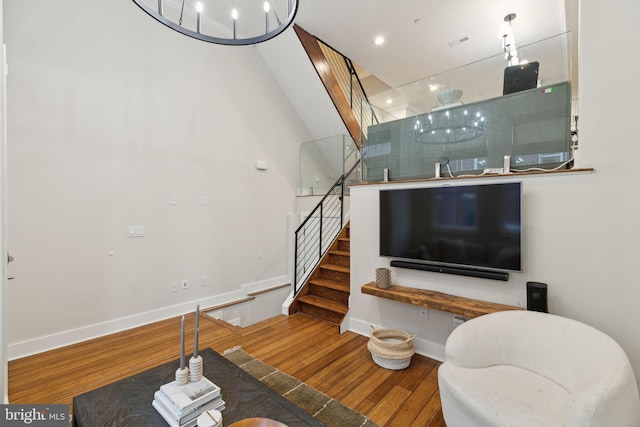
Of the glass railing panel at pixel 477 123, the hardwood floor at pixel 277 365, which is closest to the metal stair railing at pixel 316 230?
the glass railing panel at pixel 477 123

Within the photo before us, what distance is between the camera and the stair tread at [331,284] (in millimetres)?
3631

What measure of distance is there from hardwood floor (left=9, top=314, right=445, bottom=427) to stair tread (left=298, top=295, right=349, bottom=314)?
0.70ft

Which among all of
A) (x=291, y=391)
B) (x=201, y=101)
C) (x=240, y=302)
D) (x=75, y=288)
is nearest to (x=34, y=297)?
(x=75, y=288)

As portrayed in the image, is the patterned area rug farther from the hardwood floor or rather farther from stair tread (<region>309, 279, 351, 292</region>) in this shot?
stair tread (<region>309, 279, 351, 292</region>)

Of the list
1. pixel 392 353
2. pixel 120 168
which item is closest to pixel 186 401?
pixel 392 353

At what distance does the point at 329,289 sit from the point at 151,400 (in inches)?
102

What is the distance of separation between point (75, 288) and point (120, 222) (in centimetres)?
77

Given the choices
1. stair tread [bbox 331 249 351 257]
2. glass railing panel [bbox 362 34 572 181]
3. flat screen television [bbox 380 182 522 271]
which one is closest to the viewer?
flat screen television [bbox 380 182 522 271]

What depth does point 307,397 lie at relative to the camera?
2066 mm

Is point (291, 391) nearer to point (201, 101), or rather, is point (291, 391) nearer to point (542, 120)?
point (542, 120)

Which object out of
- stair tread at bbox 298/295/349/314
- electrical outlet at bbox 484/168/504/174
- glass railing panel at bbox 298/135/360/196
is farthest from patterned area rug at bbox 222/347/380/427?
glass railing panel at bbox 298/135/360/196

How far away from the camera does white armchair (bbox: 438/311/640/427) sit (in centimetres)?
125

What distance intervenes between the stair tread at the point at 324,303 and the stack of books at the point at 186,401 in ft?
7.56

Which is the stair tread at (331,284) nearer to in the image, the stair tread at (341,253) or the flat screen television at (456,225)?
the stair tread at (341,253)
